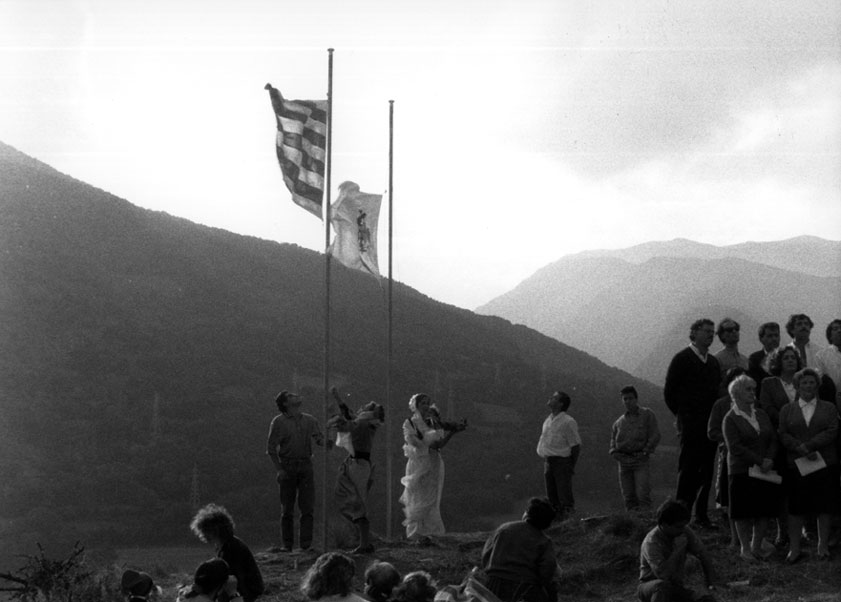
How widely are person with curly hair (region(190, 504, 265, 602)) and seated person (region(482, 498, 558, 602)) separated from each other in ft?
4.85

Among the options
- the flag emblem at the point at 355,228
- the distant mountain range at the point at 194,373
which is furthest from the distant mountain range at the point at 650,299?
the flag emblem at the point at 355,228

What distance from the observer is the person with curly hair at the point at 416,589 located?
788 centimetres

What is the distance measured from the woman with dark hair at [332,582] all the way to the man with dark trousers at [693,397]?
19.1 feet

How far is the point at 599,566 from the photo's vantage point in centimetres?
1251

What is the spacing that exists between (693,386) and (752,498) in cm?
144

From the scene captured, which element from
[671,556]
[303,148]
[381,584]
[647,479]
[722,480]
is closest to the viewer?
[381,584]

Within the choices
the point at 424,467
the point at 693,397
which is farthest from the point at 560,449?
the point at 693,397

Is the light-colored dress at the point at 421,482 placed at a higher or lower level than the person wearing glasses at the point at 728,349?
lower

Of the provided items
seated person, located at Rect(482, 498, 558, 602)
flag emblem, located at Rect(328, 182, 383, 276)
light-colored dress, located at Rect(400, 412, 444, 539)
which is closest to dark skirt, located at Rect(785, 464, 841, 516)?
seated person, located at Rect(482, 498, 558, 602)

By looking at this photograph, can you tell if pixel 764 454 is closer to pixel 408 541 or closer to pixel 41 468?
pixel 408 541

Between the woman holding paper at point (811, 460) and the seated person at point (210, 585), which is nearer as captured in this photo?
the seated person at point (210, 585)

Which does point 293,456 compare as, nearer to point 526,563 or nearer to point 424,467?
point 424,467

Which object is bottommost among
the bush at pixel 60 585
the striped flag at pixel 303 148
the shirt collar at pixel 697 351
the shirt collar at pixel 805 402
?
the bush at pixel 60 585

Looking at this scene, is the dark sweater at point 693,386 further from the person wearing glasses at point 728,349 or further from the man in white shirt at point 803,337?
the man in white shirt at point 803,337
